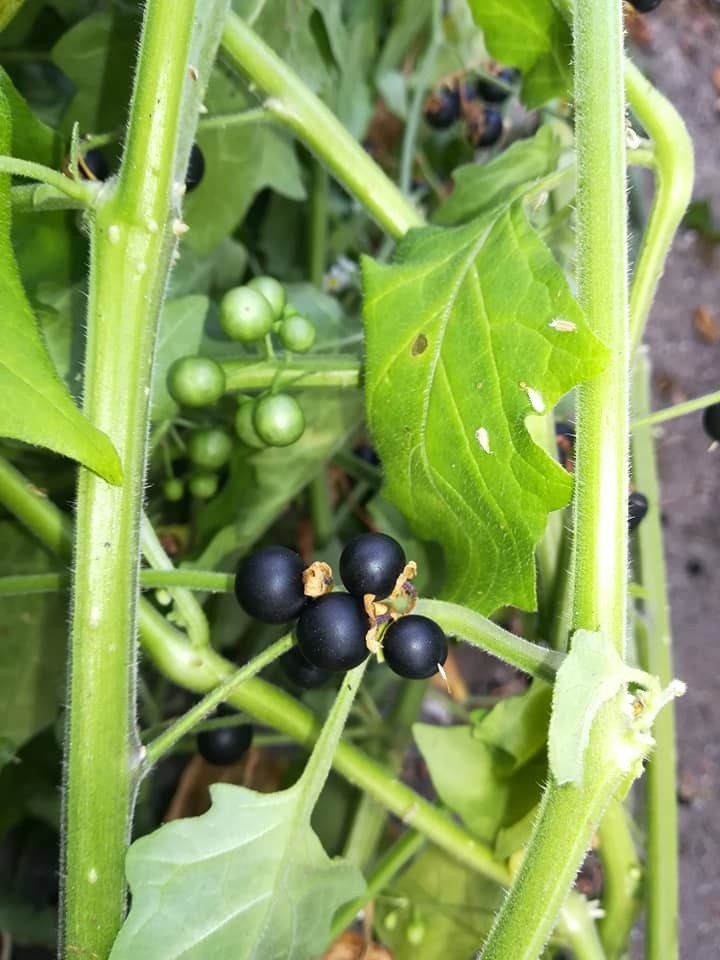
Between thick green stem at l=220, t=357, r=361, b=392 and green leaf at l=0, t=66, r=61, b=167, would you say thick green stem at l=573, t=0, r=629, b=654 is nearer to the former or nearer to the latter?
thick green stem at l=220, t=357, r=361, b=392

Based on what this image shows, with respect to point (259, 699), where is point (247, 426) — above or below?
above

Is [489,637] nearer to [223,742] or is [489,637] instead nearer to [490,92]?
[223,742]

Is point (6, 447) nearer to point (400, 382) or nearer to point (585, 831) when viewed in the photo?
point (400, 382)

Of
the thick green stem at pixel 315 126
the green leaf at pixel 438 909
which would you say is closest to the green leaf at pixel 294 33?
the thick green stem at pixel 315 126

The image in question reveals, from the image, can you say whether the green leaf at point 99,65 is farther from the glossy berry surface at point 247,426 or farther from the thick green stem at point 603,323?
the thick green stem at point 603,323

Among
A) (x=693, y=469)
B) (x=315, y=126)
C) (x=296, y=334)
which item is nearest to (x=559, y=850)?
(x=296, y=334)
